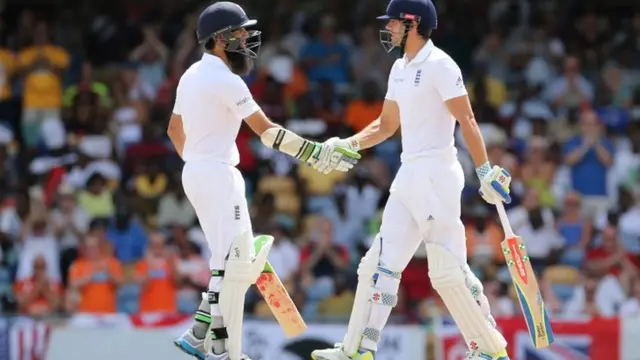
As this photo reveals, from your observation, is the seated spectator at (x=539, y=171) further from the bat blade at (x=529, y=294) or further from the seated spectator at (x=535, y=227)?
the bat blade at (x=529, y=294)

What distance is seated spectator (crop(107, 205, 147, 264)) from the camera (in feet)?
48.0

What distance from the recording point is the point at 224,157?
28.9ft

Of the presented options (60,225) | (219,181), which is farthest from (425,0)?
(60,225)

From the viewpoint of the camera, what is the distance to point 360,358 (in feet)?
28.9

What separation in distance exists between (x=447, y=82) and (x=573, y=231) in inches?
249

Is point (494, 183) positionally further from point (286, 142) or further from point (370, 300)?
point (286, 142)

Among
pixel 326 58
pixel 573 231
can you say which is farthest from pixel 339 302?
pixel 326 58

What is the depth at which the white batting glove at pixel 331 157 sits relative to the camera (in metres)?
8.88

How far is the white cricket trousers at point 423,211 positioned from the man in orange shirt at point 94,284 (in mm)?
5620

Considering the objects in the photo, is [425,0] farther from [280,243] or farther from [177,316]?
[280,243]

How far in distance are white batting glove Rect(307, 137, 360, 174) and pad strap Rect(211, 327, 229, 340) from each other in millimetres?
1161

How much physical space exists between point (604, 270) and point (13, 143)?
6.64m

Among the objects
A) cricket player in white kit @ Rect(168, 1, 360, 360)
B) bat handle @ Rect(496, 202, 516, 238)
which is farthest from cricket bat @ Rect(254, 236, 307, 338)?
bat handle @ Rect(496, 202, 516, 238)

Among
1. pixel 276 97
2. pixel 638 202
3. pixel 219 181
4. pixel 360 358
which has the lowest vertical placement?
pixel 360 358
